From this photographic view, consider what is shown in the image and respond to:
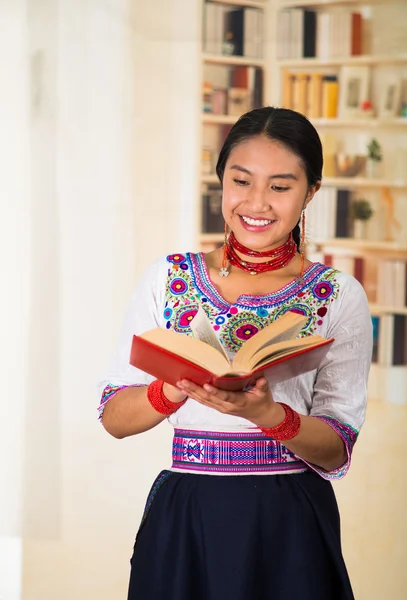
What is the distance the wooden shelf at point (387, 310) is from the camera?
13.9 ft

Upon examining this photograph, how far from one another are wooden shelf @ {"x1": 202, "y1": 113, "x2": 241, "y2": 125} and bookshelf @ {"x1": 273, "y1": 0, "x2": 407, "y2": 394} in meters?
0.27

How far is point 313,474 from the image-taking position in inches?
61.7

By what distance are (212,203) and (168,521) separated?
2.62 m

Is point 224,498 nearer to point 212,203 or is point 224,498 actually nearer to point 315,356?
point 315,356

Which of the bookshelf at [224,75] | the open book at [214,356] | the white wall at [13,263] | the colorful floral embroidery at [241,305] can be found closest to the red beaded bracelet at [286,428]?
the open book at [214,356]

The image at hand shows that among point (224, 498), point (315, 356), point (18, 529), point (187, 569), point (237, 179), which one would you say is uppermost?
point (237, 179)

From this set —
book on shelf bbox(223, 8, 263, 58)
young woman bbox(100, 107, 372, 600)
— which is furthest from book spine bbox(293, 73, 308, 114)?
young woman bbox(100, 107, 372, 600)

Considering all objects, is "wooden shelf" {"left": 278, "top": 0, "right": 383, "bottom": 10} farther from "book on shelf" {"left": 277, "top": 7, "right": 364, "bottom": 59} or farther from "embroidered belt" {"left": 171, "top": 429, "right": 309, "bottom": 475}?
"embroidered belt" {"left": 171, "top": 429, "right": 309, "bottom": 475}

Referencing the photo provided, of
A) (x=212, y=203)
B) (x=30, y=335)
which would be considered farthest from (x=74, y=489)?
(x=212, y=203)

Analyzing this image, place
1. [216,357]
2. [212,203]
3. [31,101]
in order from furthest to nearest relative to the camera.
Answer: [212,203], [31,101], [216,357]

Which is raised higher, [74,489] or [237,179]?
[237,179]

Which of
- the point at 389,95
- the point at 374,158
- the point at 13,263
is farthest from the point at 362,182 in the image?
the point at 13,263

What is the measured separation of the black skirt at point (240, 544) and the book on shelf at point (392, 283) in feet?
9.24

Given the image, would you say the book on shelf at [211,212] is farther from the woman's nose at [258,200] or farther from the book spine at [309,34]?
the woman's nose at [258,200]
